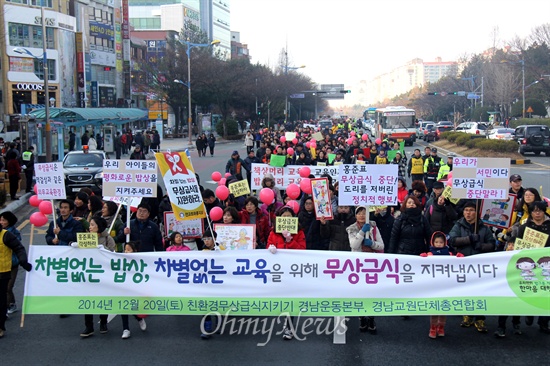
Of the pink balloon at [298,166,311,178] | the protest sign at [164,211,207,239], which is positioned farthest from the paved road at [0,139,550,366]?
the pink balloon at [298,166,311,178]

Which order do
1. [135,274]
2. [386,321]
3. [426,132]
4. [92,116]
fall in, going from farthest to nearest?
[426,132], [92,116], [386,321], [135,274]

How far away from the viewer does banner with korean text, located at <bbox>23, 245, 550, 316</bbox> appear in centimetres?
726

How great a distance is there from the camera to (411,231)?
795 cm

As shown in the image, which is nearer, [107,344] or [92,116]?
[107,344]

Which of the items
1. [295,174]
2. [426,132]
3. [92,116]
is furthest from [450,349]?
[426,132]

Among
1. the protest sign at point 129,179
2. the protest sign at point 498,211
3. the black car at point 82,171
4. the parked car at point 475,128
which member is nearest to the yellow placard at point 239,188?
the protest sign at point 129,179

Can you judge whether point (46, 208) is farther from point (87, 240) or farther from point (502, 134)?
point (502, 134)

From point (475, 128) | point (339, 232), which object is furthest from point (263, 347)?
point (475, 128)

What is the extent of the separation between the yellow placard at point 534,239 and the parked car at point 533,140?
29.8 meters

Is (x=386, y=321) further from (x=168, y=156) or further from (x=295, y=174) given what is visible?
(x=295, y=174)

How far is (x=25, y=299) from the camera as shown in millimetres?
7520

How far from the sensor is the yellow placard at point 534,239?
7.45m

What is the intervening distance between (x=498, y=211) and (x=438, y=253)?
2984 mm

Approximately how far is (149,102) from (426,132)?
46911 millimetres
